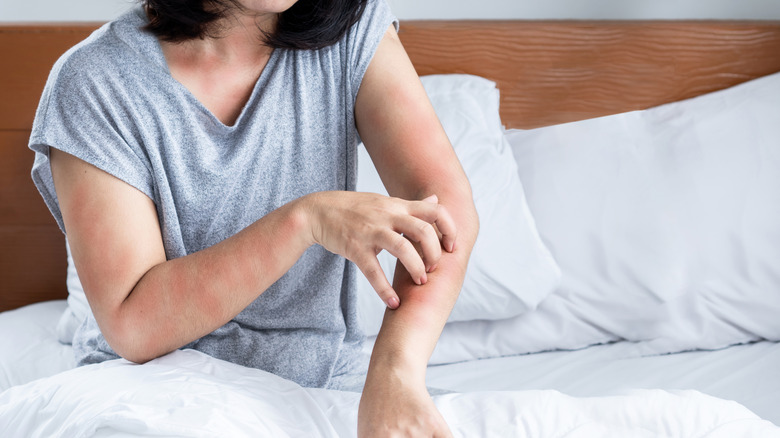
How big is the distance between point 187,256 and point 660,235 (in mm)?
899

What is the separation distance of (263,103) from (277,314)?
288 mm

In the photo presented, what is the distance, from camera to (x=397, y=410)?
0.66 meters

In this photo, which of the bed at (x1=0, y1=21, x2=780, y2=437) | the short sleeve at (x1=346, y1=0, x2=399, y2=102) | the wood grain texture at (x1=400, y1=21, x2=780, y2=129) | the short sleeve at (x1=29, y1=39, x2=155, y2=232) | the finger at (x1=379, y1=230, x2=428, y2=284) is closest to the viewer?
the finger at (x1=379, y1=230, x2=428, y2=284)

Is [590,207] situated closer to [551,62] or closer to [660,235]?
[660,235]

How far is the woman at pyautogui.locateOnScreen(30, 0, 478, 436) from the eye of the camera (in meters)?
0.79

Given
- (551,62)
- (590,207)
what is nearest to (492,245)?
(590,207)

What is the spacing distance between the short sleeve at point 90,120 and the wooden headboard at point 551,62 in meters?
0.82

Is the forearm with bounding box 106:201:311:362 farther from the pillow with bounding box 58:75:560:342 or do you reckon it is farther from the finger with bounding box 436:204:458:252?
the pillow with bounding box 58:75:560:342

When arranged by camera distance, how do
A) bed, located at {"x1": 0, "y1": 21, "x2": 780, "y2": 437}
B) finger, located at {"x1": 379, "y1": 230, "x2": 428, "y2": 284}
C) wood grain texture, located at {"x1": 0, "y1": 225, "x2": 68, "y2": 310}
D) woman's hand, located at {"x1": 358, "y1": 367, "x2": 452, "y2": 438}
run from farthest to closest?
wood grain texture, located at {"x1": 0, "y1": 225, "x2": 68, "y2": 310}, bed, located at {"x1": 0, "y1": 21, "x2": 780, "y2": 437}, finger, located at {"x1": 379, "y1": 230, "x2": 428, "y2": 284}, woman's hand, located at {"x1": 358, "y1": 367, "x2": 452, "y2": 438}

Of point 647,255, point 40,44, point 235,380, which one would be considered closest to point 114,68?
point 235,380

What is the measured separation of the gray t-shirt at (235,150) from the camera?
0.88 m

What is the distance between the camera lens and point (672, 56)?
157 cm

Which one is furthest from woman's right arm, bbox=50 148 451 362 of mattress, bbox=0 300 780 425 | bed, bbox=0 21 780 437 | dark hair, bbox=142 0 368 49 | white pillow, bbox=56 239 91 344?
white pillow, bbox=56 239 91 344

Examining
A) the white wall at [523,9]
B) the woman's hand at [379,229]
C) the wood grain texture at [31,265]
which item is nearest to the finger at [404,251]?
the woman's hand at [379,229]
